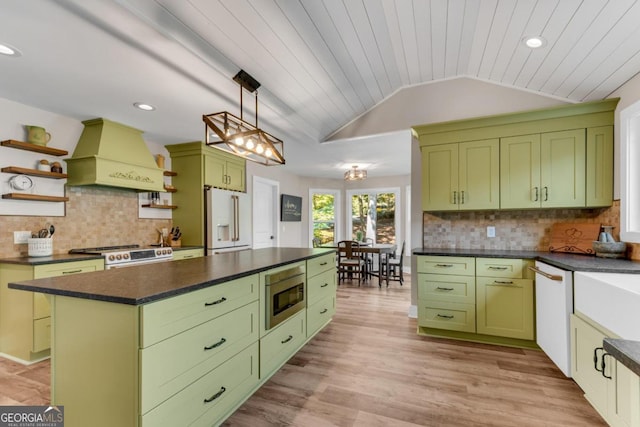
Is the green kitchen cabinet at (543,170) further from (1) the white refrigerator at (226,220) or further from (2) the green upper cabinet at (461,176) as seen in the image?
(1) the white refrigerator at (226,220)

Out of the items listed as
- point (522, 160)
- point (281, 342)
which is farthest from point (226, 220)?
point (522, 160)

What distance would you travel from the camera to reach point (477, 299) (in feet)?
9.88

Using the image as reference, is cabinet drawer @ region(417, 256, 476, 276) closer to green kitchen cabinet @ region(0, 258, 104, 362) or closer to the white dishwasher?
the white dishwasher

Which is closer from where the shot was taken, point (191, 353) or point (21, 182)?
point (191, 353)

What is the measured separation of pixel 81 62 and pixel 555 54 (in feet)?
11.9

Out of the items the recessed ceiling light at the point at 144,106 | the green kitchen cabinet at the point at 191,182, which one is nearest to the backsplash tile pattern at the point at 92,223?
the green kitchen cabinet at the point at 191,182

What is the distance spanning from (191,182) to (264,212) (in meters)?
1.91

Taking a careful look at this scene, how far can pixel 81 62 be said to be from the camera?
223 centimetres

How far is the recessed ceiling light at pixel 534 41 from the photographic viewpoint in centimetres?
232

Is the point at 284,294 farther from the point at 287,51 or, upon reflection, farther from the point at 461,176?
the point at 461,176

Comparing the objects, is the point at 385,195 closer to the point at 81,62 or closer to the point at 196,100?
the point at 196,100

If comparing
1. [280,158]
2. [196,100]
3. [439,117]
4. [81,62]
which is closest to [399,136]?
[439,117]

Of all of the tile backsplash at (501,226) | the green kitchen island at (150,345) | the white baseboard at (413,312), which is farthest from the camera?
the white baseboard at (413,312)

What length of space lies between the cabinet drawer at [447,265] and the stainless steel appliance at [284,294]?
1344mm
